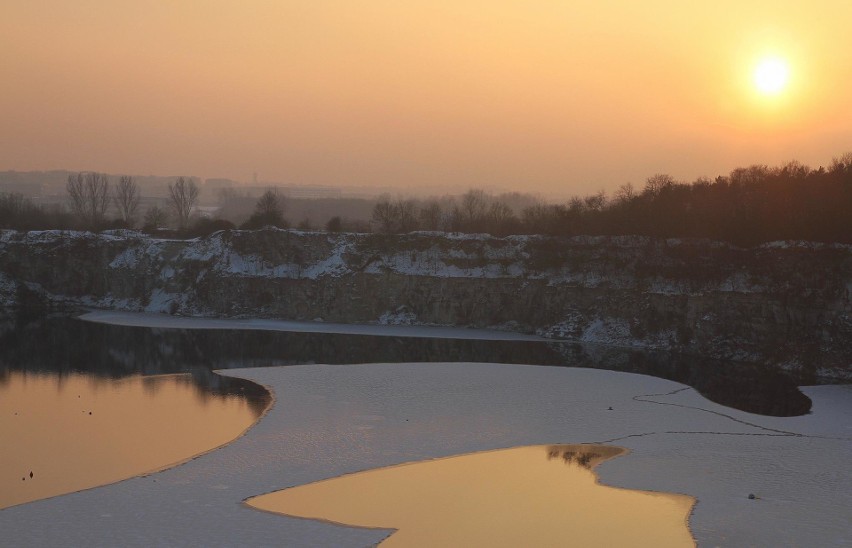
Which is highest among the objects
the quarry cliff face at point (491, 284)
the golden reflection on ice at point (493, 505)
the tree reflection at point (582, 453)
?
the quarry cliff face at point (491, 284)

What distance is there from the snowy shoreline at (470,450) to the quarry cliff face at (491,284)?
8.41 metres

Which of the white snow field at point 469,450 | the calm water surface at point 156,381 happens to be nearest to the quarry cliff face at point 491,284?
the calm water surface at point 156,381

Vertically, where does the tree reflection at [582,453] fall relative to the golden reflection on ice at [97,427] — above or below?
above

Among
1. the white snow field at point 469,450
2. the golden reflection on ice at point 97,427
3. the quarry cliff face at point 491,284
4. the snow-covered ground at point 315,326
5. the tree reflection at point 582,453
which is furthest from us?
the snow-covered ground at point 315,326

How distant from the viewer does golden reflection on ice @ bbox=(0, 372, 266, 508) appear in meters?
21.6

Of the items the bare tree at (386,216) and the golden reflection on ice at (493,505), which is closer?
the golden reflection on ice at (493,505)

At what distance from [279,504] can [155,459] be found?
528 cm

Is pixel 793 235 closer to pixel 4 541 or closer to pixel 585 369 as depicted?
pixel 585 369

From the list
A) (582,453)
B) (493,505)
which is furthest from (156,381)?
(493,505)

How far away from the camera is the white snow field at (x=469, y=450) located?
705 inches

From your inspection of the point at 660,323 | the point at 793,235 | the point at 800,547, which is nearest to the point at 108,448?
the point at 800,547

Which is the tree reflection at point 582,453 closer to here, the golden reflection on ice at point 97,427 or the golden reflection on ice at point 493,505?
the golden reflection on ice at point 493,505

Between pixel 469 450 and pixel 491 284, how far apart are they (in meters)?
34.7

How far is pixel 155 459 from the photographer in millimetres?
23000
